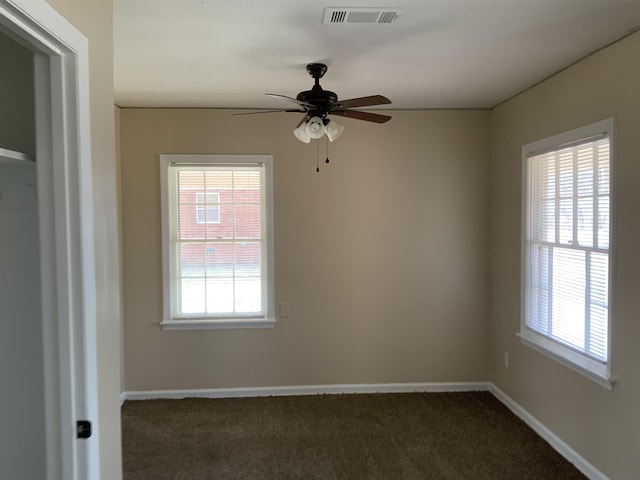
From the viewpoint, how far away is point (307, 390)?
3914 millimetres

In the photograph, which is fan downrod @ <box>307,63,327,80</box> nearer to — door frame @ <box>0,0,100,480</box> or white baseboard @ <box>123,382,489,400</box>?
door frame @ <box>0,0,100,480</box>

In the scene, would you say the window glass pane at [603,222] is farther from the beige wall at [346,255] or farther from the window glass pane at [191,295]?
the window glass pane at [191,295]

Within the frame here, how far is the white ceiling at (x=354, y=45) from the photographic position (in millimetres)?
1993

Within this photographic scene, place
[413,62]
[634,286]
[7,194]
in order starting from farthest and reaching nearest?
1. [413,62]
2. [634,286]
3. [7,194]

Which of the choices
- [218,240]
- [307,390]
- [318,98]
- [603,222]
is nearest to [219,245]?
[218,240]

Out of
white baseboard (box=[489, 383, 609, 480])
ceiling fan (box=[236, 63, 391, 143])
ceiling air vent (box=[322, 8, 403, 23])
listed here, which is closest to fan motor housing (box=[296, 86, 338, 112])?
ceiling fan (box=[236, 63, 391, 143])

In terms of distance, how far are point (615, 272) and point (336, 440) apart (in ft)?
7.08

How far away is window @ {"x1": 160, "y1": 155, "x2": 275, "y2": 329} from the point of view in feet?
12.4

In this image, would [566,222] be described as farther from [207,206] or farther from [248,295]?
[207,206]

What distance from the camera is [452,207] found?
3.92 metres

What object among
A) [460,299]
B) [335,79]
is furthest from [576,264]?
[335,79]

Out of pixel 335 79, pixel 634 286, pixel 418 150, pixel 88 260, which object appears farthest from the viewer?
pixel 418 150

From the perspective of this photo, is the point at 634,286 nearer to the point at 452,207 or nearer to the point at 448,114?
the point at 452,207

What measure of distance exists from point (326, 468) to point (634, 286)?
215cm
